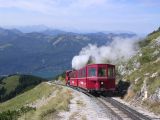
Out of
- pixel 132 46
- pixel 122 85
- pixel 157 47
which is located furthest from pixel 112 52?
pixel 122 85

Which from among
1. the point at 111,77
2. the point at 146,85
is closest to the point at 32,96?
the point at 111,77

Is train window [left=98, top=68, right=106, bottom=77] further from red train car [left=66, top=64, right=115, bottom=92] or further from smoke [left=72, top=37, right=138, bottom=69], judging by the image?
smoke [left=72, top=37, right=138, bottom=69]

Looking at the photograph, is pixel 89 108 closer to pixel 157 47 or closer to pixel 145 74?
pixel 145 74

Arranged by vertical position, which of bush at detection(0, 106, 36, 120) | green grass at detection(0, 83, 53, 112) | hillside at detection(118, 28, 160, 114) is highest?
hillside at detection(118, 28, 160, 114)

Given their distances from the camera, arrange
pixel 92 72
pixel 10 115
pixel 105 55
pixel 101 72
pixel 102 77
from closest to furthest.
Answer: pixel 10 115 → pixel 102 77 → pixel 101 72 → pixel 92 72 → pixel 105 55

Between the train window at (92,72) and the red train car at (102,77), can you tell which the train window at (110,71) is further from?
the train window at (92,72)

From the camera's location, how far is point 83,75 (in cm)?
5078

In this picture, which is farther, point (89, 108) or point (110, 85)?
point (110, 85)

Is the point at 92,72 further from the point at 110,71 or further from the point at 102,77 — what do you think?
the point at 110,71

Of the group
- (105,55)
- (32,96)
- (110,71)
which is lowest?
(32,96)

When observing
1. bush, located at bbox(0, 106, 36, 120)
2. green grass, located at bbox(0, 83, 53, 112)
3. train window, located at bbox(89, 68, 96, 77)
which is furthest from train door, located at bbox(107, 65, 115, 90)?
green grass, located at bbox(0, 83, 53, 112)

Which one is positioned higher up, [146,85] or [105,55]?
[105,55]

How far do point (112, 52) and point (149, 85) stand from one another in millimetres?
62207

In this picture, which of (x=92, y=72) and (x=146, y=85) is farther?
(x=92, y=72)
